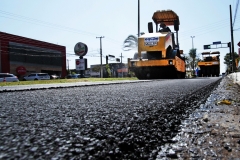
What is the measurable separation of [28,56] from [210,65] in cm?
3107

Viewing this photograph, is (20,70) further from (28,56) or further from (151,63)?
(151,63)

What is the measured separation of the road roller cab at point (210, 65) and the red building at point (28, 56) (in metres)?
28.8

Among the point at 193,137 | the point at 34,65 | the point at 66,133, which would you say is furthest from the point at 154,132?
the point at 34,65

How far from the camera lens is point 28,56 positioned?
41.8 meters

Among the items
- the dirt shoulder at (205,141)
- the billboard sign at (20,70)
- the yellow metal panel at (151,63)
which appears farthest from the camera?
the billboard sign at (20,70)

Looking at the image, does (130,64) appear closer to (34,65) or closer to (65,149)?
(65,149)

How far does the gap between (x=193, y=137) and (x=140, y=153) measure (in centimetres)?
50

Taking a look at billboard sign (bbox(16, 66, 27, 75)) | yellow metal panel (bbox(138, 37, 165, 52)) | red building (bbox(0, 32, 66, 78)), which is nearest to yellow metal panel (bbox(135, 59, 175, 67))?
yellow metal panel (bbox(138, 37, 165, 52))

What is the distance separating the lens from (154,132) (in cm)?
140

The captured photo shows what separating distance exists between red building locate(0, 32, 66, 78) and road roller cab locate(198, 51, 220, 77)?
94.5 ft

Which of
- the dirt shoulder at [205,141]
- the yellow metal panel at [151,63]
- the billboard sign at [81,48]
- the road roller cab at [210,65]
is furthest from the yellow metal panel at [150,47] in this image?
the billboard sign at [81,48]

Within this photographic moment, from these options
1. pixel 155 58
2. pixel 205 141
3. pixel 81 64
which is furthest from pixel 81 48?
pixel 205 141

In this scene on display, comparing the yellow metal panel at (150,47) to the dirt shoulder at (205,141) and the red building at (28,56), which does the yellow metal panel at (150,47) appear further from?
the red building at (28,56)

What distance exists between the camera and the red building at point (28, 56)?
37812 mm
